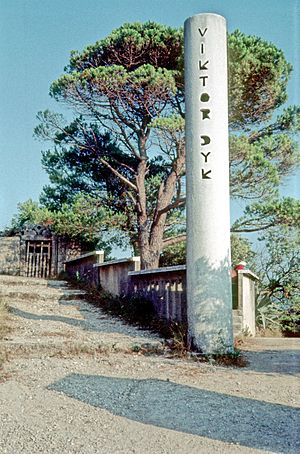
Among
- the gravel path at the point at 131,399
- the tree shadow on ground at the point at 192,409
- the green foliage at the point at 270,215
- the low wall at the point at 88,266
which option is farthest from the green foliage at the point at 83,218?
the tree shadow on ground at the point at 192,409

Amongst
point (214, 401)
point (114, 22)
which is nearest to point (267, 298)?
point (214, 401)

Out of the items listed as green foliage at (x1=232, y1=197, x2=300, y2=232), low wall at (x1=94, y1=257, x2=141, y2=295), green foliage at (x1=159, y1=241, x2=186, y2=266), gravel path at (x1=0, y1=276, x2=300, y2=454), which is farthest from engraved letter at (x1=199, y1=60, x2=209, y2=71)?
green foliage at (x1=159, y1=241, x2=186, y2=266)

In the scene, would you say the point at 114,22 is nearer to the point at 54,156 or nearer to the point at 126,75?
the point at 126,75

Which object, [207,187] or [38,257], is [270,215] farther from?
[38,257]

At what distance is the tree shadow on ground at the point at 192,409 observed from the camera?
296cm

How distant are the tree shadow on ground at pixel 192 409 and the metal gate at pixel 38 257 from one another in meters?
15.0

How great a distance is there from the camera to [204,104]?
586 cm

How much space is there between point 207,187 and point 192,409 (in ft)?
9.37

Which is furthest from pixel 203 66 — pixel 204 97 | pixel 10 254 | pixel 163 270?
pixel 10 254

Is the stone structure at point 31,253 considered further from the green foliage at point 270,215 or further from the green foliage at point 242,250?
the green foliage at point 270,215

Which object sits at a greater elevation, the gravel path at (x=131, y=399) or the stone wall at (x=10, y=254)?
the stone wall at (x=10, y=254)

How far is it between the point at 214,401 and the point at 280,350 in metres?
2.96

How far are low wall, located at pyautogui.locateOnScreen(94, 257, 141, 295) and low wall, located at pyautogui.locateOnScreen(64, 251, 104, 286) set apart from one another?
0.47 metres

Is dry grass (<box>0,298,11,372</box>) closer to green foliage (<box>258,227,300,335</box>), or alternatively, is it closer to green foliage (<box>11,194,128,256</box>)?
green foliage (<box>258,227,300,335</box>)
